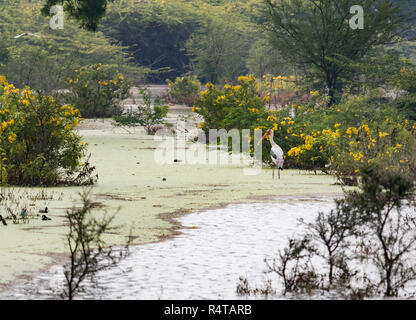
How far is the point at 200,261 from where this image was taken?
1067 cm

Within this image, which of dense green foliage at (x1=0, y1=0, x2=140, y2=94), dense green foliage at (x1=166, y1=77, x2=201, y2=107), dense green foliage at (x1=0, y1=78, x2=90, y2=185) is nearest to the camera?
dense green foliage at (x1=0, y1=78, x2=90, y2=185)

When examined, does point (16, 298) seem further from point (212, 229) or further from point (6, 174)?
point (6, 174)

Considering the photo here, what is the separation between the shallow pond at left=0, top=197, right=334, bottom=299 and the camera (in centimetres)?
903

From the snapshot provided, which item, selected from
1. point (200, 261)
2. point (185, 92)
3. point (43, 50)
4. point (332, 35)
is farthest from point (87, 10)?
point (43, 50)

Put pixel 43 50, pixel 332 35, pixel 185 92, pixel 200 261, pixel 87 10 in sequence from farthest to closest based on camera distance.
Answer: pixel 185 92 < pixel 43 50 < pixel 332 35 < pixel 87 10 < pixel 200 261

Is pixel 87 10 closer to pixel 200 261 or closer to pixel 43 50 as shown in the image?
pixel 200 261

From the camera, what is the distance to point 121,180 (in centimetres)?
1892

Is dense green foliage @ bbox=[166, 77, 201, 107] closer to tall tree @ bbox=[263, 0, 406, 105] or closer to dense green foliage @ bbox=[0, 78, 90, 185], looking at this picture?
tall tree @ bbox=[263, 0, 406, 105]

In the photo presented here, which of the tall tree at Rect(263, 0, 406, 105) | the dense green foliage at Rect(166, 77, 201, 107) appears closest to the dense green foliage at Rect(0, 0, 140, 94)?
the dense green foliage at Rect(166, 77, 201, 107)

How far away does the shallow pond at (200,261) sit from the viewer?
29.6 feet

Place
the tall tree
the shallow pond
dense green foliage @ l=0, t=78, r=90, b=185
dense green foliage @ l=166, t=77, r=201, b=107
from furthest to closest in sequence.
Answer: dense green foliage @ l=166, t=77, r=201, b=107, the tall tree, dense green foliage @ l=0, t=78, r=90, b=185, the shallow pond

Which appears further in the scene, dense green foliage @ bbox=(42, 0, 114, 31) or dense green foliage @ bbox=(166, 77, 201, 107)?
dense green foliage @ bbox=(166, 77, 201, 107)

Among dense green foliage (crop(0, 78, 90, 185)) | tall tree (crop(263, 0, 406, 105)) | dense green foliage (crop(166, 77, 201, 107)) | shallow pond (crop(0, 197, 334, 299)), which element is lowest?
shallow pond (crop(0, 197, 334, 299))
